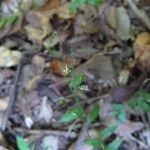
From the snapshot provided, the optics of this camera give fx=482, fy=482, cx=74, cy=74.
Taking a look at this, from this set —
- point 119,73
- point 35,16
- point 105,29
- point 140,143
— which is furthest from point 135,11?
point 140,143

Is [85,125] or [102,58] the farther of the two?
[102,58]

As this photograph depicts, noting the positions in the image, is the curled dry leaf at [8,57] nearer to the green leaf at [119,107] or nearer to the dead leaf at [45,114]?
the dead leaf at [45,114]

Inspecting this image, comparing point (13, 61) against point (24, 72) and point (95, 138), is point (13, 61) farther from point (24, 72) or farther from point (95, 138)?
point (95, 138)

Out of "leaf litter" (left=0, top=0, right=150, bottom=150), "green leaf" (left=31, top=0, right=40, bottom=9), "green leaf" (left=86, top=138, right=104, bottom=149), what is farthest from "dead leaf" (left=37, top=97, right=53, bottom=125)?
"green leaf" (left=31, top=0, right=40, bottom=9)

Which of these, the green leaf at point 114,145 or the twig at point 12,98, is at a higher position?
the twig at point 12,98

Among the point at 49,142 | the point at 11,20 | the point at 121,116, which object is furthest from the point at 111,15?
the point at 49,142

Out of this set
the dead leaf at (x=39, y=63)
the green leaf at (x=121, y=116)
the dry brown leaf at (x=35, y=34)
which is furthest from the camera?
the dry brown leaf at (x=35, y=34)

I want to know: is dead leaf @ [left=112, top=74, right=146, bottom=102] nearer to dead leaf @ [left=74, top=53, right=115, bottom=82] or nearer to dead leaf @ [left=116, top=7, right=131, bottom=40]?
dead leaf @ [left=74, top=53, right=115, bottom=82]

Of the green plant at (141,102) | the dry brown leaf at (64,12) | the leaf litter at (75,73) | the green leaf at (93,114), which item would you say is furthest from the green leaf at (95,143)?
the dry brown leaf at (64,12)
